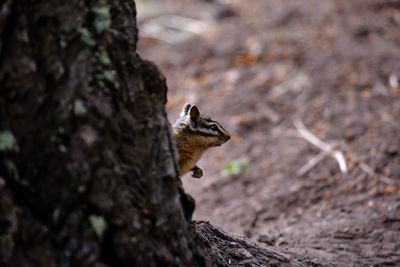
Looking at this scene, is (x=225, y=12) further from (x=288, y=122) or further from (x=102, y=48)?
(x=102, y=48)

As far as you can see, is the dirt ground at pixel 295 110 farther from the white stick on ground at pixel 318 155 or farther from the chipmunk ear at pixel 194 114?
the chipmunk ear at pixel 194 114

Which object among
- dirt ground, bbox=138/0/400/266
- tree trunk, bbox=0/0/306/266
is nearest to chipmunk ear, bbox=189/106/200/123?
dirt ground, bbox=138/0/400/266

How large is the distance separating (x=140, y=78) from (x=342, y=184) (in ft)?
10.1

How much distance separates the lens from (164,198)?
2.47 m

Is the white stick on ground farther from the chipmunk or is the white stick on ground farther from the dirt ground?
the chipmunk

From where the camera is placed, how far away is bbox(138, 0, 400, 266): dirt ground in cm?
446

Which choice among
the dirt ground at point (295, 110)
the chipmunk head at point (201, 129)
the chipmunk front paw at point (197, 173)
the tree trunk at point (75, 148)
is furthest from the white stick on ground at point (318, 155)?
the tree trunk at point (75, 148)

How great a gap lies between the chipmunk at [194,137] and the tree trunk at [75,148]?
103 cm

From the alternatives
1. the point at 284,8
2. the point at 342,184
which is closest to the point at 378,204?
the point at 342,184

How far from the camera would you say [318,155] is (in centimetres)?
581

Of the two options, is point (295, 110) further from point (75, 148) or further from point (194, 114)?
point (75, 148)

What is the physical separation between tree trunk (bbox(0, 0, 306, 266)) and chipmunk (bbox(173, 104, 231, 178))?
103 centimetres

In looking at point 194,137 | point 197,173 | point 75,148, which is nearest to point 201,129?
point 194,137

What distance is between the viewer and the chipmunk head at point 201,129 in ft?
11.8
